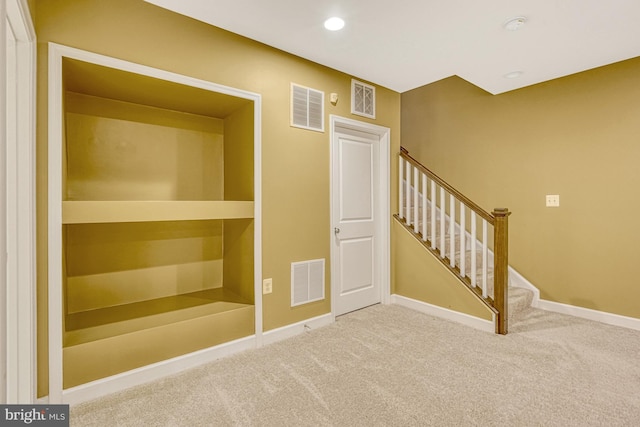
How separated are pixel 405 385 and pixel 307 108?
235cm

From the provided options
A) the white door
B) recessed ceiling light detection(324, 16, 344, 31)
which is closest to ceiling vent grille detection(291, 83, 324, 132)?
the white door

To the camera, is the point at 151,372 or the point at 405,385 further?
the point at 151,372

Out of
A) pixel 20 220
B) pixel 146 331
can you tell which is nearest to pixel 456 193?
pixel 146 331

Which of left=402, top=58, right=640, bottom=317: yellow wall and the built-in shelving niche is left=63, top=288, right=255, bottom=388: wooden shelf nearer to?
the built-in shelving niche

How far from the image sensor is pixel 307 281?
2.99 m

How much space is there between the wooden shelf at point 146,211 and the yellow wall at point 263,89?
0.46ft

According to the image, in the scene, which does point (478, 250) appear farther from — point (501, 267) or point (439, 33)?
point (439, 33)

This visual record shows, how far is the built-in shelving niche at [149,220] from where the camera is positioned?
211cm

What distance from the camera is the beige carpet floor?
1.77m

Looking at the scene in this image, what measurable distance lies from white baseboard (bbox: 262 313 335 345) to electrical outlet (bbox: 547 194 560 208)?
267 cm

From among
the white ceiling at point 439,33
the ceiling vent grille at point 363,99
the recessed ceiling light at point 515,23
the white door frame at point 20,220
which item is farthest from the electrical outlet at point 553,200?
the white door frame at point 20,220

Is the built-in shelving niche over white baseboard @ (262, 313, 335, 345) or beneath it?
over

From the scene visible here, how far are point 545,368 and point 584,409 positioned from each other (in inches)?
18.0

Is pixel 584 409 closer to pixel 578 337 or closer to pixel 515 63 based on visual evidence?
pixel 578 337
